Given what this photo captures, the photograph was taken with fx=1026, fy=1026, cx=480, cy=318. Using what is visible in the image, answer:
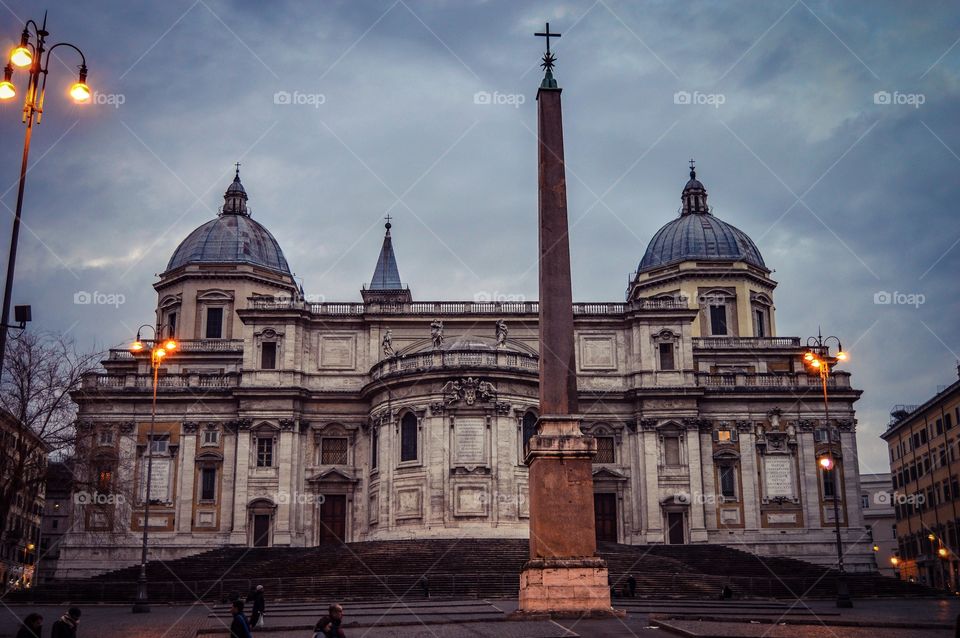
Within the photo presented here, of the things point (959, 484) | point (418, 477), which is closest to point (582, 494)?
point (418, 477)

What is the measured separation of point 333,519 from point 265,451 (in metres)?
5.02

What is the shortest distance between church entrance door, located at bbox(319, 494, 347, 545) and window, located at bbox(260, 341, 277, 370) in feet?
25.0

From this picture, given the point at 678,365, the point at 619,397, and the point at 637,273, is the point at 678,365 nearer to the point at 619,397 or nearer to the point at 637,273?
the point at 619,397

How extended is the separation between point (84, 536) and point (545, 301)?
3904 centimetres

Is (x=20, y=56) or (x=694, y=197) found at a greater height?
(x=694, y=197)

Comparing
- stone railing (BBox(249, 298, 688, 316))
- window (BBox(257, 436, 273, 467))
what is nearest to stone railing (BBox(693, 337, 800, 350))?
stone railing (BBox(249, 298, 688, 316))

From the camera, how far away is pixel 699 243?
65625mm

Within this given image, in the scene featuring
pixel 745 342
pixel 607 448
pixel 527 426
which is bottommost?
pixel 607 448

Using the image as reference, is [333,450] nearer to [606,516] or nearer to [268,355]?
[268,355]

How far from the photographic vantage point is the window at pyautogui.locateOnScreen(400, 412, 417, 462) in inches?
1977

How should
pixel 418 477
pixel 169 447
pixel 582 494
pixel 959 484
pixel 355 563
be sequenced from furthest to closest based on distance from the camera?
pixel 959 484
pixel 169 447
pixel 418 477
pixel 355 563
pixel 582 494

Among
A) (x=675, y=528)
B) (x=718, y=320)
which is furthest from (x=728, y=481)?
(x=718, y=320)

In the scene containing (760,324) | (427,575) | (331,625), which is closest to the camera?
(331,625)

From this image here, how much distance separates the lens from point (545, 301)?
2155 centimetres
